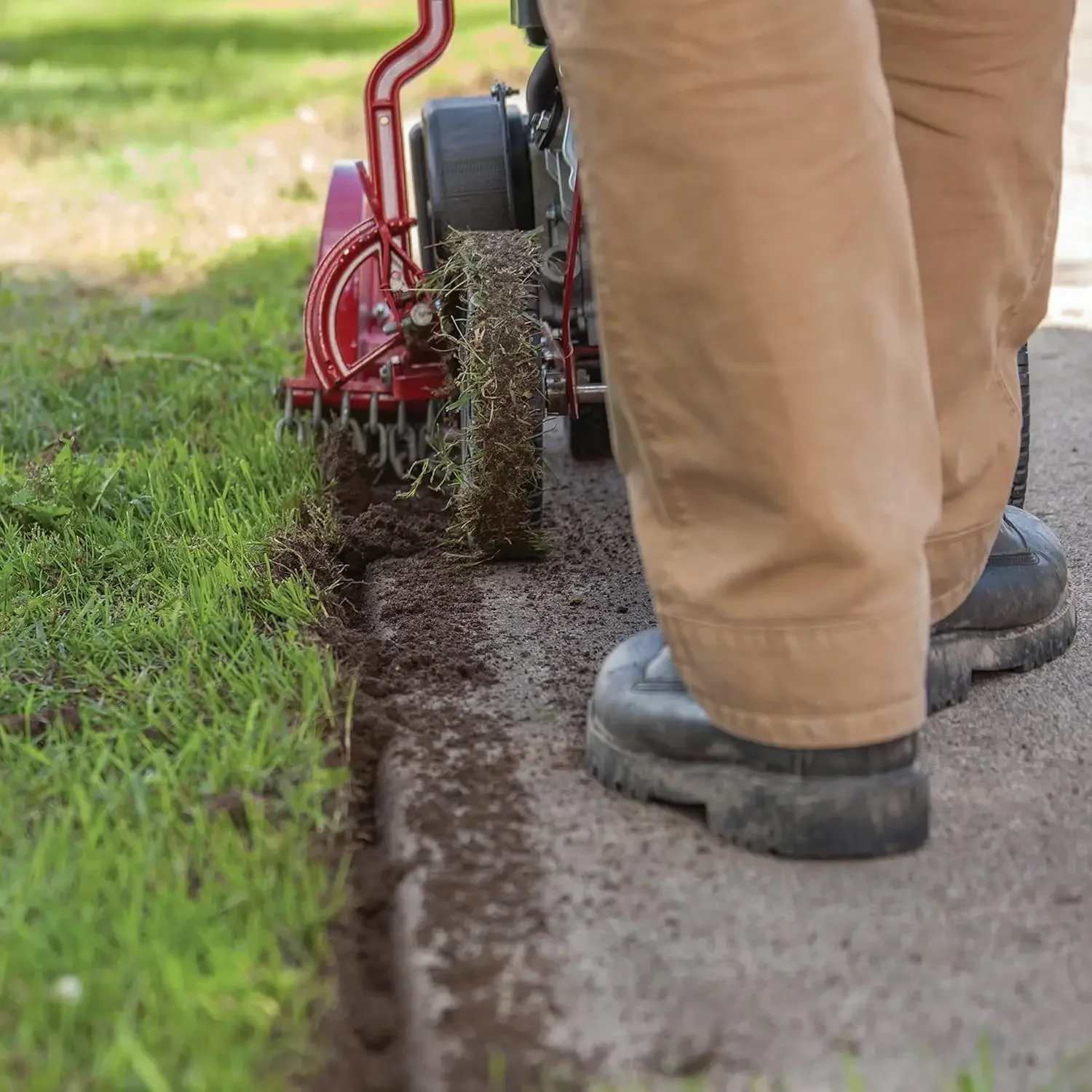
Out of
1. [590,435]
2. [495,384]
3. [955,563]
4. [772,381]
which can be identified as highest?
[772,381]

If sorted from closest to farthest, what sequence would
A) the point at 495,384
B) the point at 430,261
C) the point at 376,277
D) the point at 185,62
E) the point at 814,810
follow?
1. the point at 814,810
2. the point at 495,384
3. the point at 430,261
4. the point at 376,277
5. the point at 185,62

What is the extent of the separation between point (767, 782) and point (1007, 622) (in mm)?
462

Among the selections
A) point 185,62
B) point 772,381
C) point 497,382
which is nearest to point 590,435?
point 497,382

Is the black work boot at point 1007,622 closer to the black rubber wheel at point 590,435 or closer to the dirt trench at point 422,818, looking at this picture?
the dirt trench at point 422,818

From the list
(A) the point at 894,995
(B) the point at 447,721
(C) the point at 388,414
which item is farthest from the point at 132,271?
(A) the point at 894,995

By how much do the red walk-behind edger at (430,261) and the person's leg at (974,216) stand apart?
42cm

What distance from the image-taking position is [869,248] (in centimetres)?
117

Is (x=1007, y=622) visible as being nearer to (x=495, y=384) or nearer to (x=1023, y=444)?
(x=1023, y=444)

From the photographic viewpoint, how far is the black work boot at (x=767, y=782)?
1.26 metres

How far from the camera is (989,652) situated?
1602 mm

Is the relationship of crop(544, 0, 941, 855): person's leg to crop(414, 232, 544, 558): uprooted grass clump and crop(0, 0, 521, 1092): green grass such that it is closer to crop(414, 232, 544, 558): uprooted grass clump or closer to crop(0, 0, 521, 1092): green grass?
crop(0, 0, 521, 1092): green grass

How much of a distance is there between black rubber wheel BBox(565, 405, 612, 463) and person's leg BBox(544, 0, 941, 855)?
110cm

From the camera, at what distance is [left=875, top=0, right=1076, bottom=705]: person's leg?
143 cm

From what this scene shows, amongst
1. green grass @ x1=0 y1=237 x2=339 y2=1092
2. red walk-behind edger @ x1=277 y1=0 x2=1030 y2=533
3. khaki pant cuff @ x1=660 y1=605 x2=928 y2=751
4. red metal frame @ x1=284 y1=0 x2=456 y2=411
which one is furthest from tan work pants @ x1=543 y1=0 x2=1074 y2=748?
red metal frame @ x1=284 y1=0 x2=456 y2=411
